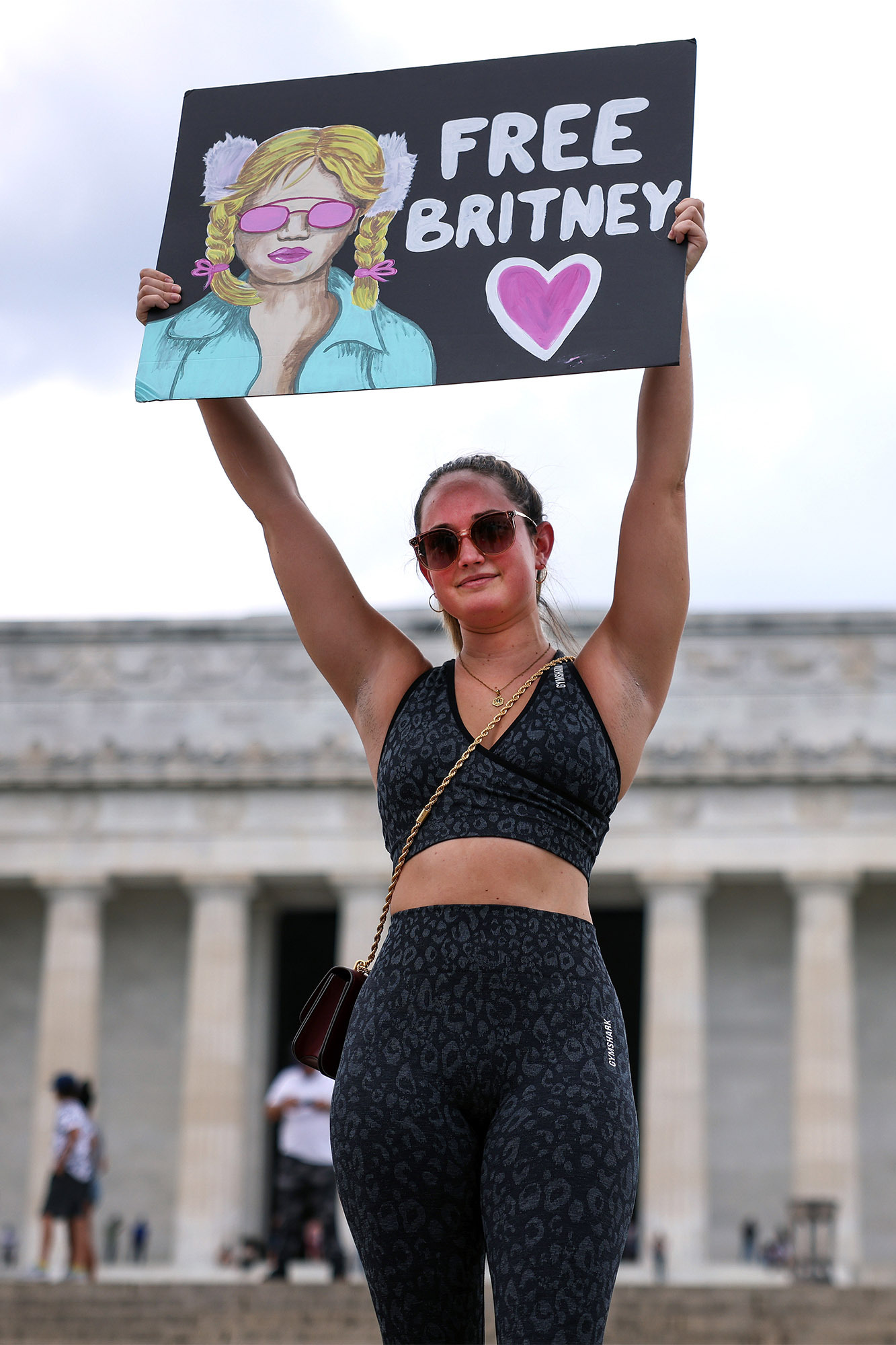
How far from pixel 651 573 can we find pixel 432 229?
1019 millimetres

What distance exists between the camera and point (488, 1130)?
12.6 feet

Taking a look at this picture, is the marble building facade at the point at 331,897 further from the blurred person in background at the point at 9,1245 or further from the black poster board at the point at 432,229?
the black poster board at the point at 432,229

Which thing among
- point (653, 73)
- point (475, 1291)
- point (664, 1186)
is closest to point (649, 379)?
point (653, 73)

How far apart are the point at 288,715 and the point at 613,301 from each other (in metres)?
44.3

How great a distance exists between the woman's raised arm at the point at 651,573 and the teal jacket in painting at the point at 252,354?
56 centimetres

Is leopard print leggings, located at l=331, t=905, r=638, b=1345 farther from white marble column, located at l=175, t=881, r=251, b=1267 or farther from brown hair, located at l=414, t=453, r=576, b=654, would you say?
white marble column, located at l=175, t=881, r=251, b=1267

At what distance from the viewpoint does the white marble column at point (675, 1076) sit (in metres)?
43.8

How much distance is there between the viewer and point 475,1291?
396 centimetres

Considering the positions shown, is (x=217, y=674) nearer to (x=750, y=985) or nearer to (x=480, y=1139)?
(x=750, y=985)

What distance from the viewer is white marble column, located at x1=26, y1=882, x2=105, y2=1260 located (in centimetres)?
4609

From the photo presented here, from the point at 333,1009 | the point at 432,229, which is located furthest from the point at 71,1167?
the point at 432,229

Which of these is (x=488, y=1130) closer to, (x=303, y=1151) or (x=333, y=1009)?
(x=333, y=1009)

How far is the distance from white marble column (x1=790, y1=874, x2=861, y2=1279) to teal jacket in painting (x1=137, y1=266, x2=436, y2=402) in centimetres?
4103

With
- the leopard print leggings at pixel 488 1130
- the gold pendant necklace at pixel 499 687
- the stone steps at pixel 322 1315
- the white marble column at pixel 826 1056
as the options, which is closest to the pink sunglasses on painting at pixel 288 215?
the gold pendant necklace at pixel 499 687
